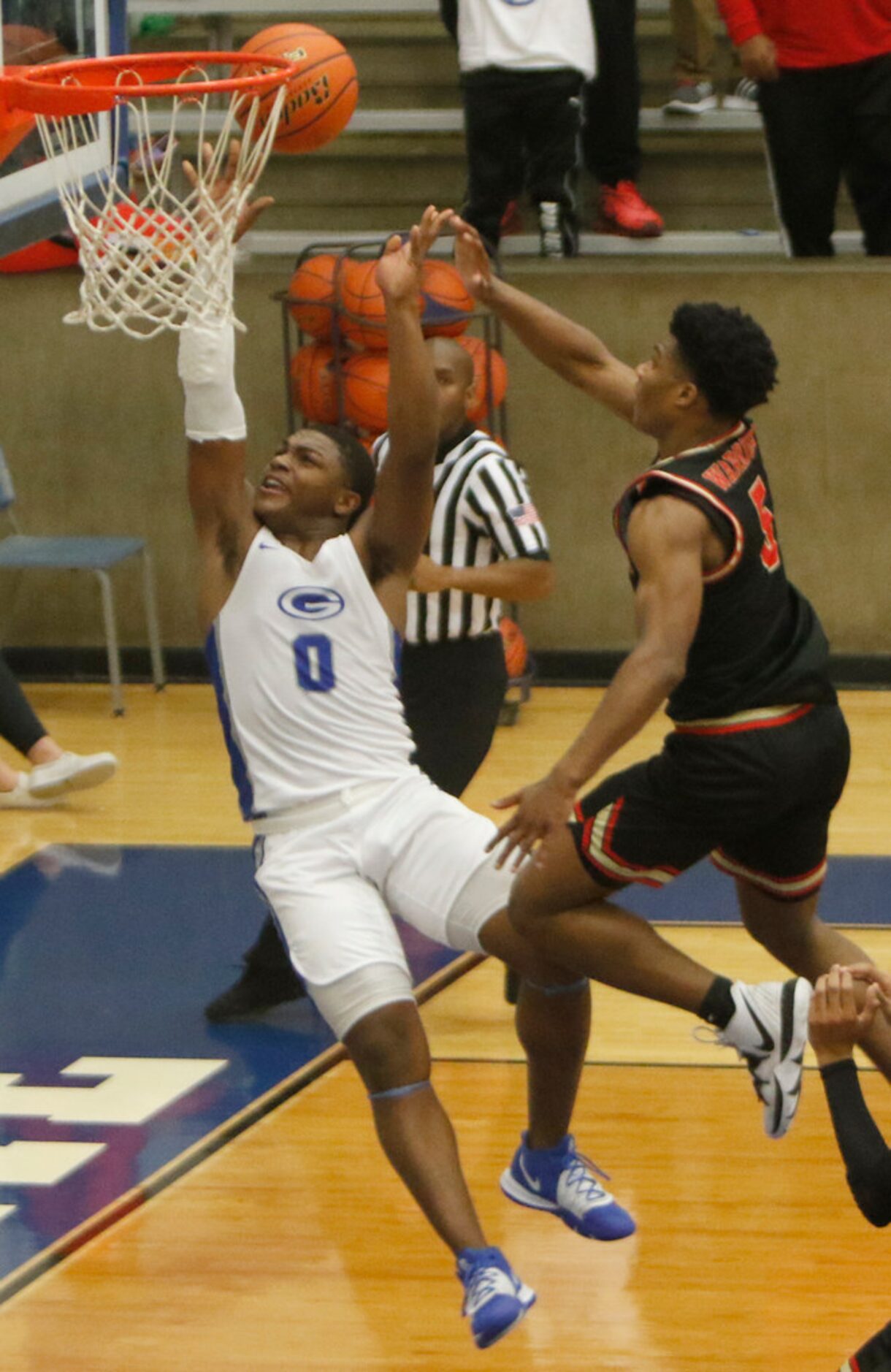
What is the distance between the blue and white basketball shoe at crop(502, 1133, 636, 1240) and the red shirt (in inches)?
219

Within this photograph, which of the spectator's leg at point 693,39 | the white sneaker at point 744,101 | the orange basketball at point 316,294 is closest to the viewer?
the orange basketball at point 316,294

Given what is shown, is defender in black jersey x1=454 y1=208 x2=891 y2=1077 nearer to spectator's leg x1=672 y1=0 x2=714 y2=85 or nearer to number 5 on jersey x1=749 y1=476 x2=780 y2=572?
number 5 on jersey x1=749 y1=476 x2=780 y2=572

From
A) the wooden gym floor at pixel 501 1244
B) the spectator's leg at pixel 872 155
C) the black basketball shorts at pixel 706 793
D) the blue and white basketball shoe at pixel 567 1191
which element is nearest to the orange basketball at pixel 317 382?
the spectator's leg at pixel 872 155

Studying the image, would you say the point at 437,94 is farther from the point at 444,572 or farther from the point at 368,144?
the point at 444,572

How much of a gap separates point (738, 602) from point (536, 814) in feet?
1.86

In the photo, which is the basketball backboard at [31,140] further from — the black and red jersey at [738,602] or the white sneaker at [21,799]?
the white sneaker at [21,799]

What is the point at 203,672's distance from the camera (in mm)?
9031

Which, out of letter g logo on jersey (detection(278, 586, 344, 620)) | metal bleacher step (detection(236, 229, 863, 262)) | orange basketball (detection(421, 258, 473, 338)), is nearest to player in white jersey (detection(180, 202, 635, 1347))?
letter g logo on jersey (detection(278, 586, 344, 620))

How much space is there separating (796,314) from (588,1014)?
195 inches

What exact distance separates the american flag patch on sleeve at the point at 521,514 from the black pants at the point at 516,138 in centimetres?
344

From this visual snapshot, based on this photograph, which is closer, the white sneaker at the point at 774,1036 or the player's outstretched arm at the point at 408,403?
the white sneaker at the point at 774,1036

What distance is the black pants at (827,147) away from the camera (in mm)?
8328

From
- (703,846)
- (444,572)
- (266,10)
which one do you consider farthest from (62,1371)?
(266,10)

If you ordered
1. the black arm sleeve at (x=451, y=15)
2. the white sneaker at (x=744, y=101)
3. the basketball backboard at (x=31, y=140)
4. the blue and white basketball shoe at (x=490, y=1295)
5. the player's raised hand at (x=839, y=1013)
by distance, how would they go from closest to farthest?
the player's raised hand at (x=839, y=1013)
the blue and white basketball shoe at (x=490, y=1295)
the basketball backboard at (x=31, y=140)
the black arm sleeve at (x=451, y=15)
the white sneaker at (x=744, y=101)
